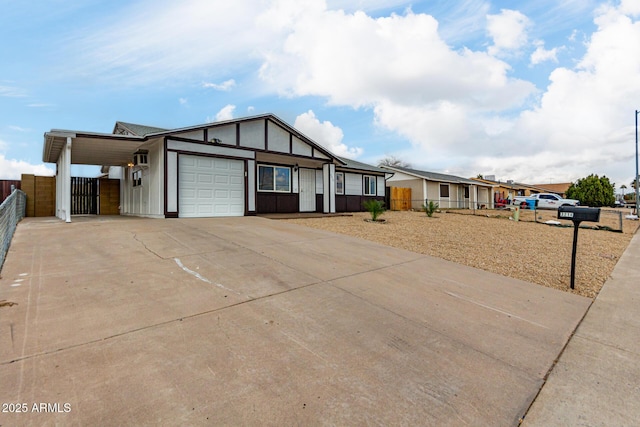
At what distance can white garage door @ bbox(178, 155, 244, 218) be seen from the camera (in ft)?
34.3

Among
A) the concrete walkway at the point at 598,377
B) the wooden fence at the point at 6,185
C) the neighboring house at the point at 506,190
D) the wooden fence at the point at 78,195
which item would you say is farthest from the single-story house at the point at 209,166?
the neighboring house at the point at 506,190

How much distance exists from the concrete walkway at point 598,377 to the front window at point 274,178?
1157cm

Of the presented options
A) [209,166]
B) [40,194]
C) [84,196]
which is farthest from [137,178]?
[40,194]

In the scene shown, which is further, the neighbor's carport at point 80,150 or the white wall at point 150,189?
the white wall at point 150,189

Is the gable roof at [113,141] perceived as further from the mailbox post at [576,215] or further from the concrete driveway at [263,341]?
the mailbox post at [576,215]

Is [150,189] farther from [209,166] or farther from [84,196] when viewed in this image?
[84,196]

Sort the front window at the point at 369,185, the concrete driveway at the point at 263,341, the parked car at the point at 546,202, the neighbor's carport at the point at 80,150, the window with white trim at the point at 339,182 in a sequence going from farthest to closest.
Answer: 1. the parked car at the point at 546,202
2. the front window at the point at 369,185
3. the window with white trim at the point at 339,182
4. the neighbor's carport at the point at 80,150
5. the concrete driveway at the point at 263,341

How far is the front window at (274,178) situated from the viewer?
43.6ft

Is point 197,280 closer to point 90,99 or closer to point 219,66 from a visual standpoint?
point 219,66

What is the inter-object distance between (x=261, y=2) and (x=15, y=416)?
9.37 m

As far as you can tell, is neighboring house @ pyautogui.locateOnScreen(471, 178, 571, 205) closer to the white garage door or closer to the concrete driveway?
the white garage door

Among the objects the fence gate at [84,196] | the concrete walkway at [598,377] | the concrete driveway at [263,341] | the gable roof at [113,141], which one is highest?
the gable roof at [113,141]

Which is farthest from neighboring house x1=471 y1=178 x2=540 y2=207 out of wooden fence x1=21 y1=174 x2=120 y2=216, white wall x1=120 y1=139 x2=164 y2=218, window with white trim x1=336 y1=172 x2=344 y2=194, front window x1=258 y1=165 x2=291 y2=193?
wooden fence x1=21 y1=174 x2=120 y2=216

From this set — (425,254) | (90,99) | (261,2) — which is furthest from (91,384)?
(90,99)
